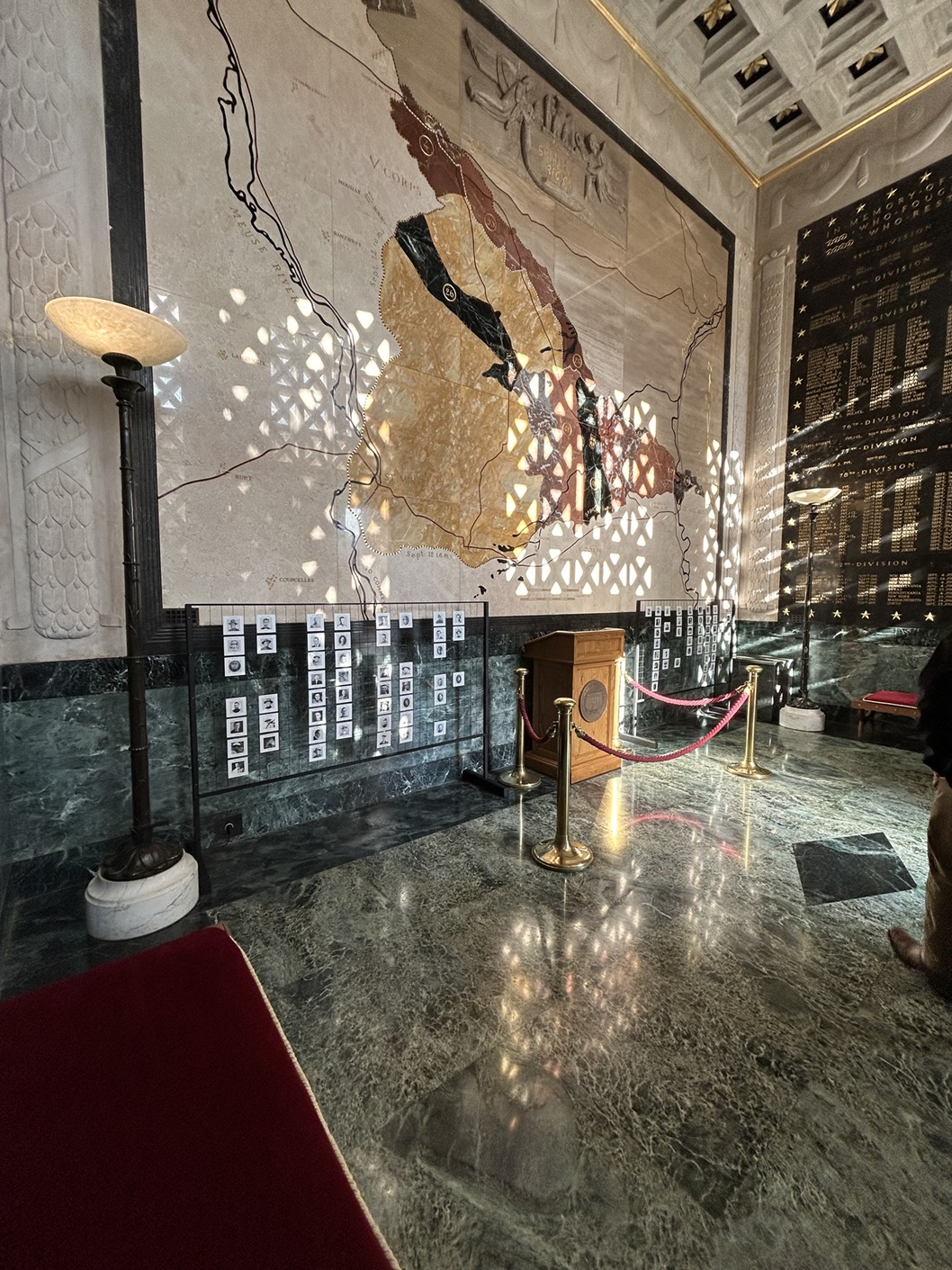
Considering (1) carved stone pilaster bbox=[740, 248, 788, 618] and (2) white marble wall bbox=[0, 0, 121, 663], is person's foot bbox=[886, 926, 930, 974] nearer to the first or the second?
(2) white marble wall bbox=[0, 0, 121, 663]

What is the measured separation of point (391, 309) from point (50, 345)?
7.09 ft

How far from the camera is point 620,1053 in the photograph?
179 cm

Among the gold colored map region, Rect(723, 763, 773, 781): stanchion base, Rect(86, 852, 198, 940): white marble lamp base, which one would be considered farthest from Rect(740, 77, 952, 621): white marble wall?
Rect(86, 852, 198, 940): white marble lamp base

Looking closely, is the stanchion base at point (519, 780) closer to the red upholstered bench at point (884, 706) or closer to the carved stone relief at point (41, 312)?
the carved stone relief at point (41, 312)

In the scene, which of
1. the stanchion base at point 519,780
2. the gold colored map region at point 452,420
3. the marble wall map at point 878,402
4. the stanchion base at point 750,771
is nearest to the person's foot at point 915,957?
the stanchion base at point 750,771

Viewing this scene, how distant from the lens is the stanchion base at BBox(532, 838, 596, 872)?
299cm

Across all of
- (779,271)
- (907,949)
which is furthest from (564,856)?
(779,271)

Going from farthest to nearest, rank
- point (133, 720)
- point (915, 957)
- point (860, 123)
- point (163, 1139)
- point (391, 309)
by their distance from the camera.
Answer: point (860, 123)
point (391, 309)
point (133, 720)
point (915, 957)
point (163, 1139)

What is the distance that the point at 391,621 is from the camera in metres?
3.92

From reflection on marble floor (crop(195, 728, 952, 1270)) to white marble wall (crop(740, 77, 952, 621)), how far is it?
201 inches

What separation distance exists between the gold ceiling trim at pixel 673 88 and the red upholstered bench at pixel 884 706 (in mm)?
7231

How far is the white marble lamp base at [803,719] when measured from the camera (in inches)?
248

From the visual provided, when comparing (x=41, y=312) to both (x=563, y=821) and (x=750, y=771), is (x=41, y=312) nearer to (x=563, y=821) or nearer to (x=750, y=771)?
(x=563, y=821)

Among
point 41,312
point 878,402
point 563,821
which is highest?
point 878,402
